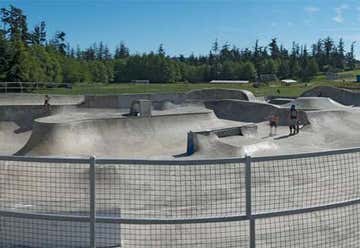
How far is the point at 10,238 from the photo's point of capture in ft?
16.6

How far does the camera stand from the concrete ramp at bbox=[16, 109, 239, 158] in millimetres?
20172

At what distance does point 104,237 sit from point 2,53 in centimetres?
5134

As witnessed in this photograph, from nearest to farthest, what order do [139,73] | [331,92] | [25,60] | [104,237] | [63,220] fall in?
[63,220] → [104,237] → [331,92] → [25,60] → [139,73]

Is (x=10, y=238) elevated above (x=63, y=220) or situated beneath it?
situated beneath

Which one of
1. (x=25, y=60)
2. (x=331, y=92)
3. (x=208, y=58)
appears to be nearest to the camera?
(x=331, y=92)

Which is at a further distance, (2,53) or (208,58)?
(208,58)

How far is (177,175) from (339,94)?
4167 cm

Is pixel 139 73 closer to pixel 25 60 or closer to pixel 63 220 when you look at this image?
pixel 25 60

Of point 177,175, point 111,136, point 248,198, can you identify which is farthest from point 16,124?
point 248,198

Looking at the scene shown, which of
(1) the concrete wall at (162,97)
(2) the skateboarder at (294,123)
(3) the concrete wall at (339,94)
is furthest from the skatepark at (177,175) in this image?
(2) the skateboarder at (294,123)

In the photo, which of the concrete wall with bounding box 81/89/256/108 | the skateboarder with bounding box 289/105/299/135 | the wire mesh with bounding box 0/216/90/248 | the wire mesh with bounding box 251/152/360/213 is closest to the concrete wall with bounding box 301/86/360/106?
the concrete wall with bounding box 81/89/256/108

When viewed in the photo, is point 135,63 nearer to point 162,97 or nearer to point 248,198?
point 162,97

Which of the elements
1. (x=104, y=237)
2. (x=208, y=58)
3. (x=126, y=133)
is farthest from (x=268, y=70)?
(x=104, y=237)

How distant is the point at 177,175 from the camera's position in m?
5.78
